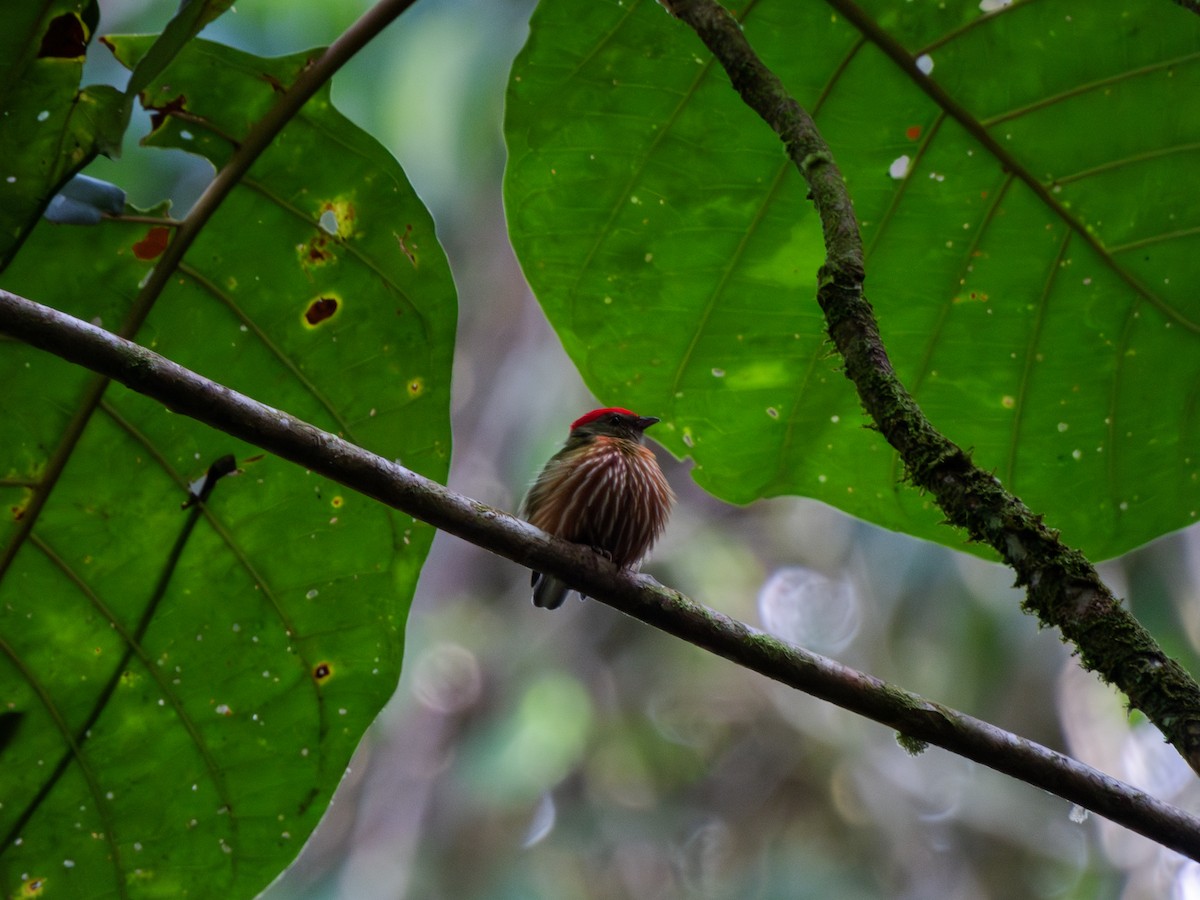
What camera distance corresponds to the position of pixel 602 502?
4152 mm

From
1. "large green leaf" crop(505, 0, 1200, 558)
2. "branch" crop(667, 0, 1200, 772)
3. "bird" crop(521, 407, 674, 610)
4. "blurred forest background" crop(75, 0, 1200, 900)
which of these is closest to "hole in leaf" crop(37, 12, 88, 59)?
"large green leaf" crop(505, 0, 1200, 558)

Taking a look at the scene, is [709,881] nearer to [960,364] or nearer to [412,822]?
[412,822]

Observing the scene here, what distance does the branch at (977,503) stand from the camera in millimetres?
1628

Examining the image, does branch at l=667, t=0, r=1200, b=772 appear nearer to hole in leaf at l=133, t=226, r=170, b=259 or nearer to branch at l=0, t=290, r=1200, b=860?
branch at l=0, t=290, r=1200, b=860

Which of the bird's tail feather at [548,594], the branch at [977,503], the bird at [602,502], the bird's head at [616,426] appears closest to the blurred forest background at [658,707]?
the bird's head at [616,426]

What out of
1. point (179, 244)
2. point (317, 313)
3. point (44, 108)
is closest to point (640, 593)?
point (317, 313)

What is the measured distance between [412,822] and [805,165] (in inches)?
361

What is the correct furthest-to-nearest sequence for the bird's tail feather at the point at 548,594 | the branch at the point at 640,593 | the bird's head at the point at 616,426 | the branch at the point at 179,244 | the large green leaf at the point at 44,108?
the bird's head at the point at 616,426 < the bird's tail feather at the point at 548,594 < the branch at the point at 179,244 < the large green leaf at the point at 44,108 < the branch at the point at 640,593

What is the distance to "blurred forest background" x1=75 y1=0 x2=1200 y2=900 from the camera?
10.7 m

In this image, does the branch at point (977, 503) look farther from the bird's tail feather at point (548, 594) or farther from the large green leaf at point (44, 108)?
the bird's tail feather at point (548, 594)

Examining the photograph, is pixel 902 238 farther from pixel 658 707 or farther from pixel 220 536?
pixel 658 707

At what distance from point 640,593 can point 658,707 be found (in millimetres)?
10521

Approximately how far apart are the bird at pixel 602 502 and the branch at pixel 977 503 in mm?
1769

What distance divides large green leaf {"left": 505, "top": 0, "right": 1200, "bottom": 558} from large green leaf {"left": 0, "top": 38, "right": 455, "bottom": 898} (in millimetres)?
537
